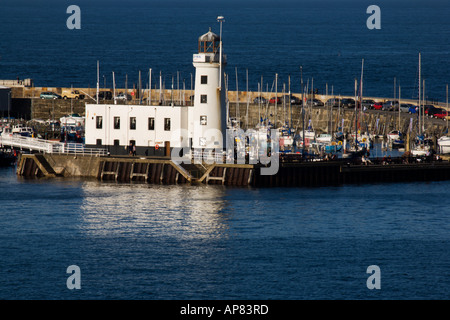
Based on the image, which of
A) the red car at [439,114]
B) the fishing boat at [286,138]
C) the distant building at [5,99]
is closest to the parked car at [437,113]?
the red car at [439,114]

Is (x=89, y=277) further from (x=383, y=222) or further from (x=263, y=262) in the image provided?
(x=383, y=222)

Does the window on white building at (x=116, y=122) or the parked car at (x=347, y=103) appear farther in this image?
the parked car at (x=347, y=103)

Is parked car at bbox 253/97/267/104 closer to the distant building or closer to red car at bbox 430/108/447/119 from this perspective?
red car at bbox 430/108/447/119

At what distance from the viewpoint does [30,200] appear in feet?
221

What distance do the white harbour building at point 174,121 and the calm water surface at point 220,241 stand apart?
5081 mm

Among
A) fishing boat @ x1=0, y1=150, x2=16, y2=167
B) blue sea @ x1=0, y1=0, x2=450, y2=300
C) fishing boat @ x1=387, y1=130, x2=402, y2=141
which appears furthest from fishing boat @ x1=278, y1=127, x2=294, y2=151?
fishing boat @ x1=0, y1=150, x2=16, y2=167

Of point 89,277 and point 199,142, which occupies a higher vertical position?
point 199,142

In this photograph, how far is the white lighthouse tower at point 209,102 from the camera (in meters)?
74.3

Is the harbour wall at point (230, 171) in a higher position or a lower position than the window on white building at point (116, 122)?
lower

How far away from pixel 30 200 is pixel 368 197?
927 inches

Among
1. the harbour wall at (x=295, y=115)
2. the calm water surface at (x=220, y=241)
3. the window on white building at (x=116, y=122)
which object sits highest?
the harbour wall at (x=295, y=115)

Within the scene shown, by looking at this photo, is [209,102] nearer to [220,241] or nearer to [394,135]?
[220,241]

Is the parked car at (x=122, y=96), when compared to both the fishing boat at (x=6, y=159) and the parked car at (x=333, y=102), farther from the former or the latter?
the fishing boat at (x=6, y=159)
